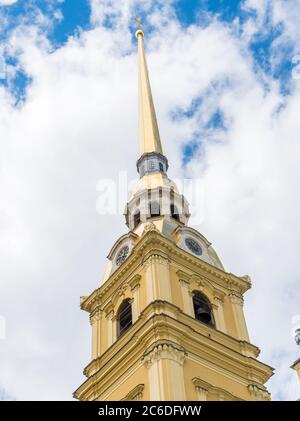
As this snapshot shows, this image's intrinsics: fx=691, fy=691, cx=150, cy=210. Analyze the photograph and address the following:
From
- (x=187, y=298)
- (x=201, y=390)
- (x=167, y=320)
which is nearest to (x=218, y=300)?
(x=187, y=298)

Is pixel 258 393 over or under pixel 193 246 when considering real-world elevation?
under

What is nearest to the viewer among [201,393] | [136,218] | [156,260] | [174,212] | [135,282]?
[201,393]

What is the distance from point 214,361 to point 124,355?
4.04 m

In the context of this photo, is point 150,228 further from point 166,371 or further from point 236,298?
point 166,371

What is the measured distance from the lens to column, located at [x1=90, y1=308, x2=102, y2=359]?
113 feet

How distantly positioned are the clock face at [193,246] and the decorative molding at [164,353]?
350 inches

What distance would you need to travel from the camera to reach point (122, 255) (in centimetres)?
3762

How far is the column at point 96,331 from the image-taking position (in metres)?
34.4

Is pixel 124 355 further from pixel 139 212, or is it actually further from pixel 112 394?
pixel 139 212

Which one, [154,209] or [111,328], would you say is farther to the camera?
[154,209]

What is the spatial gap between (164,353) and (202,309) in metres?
6.55

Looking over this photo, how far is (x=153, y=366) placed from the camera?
92.8 ft

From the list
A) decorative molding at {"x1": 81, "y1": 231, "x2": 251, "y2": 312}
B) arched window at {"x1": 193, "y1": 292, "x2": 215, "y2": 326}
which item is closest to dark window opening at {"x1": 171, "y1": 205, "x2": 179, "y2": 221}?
decorative molding at {"x1": 81, "y1": 231, "x2": 251, "y2": 312}
